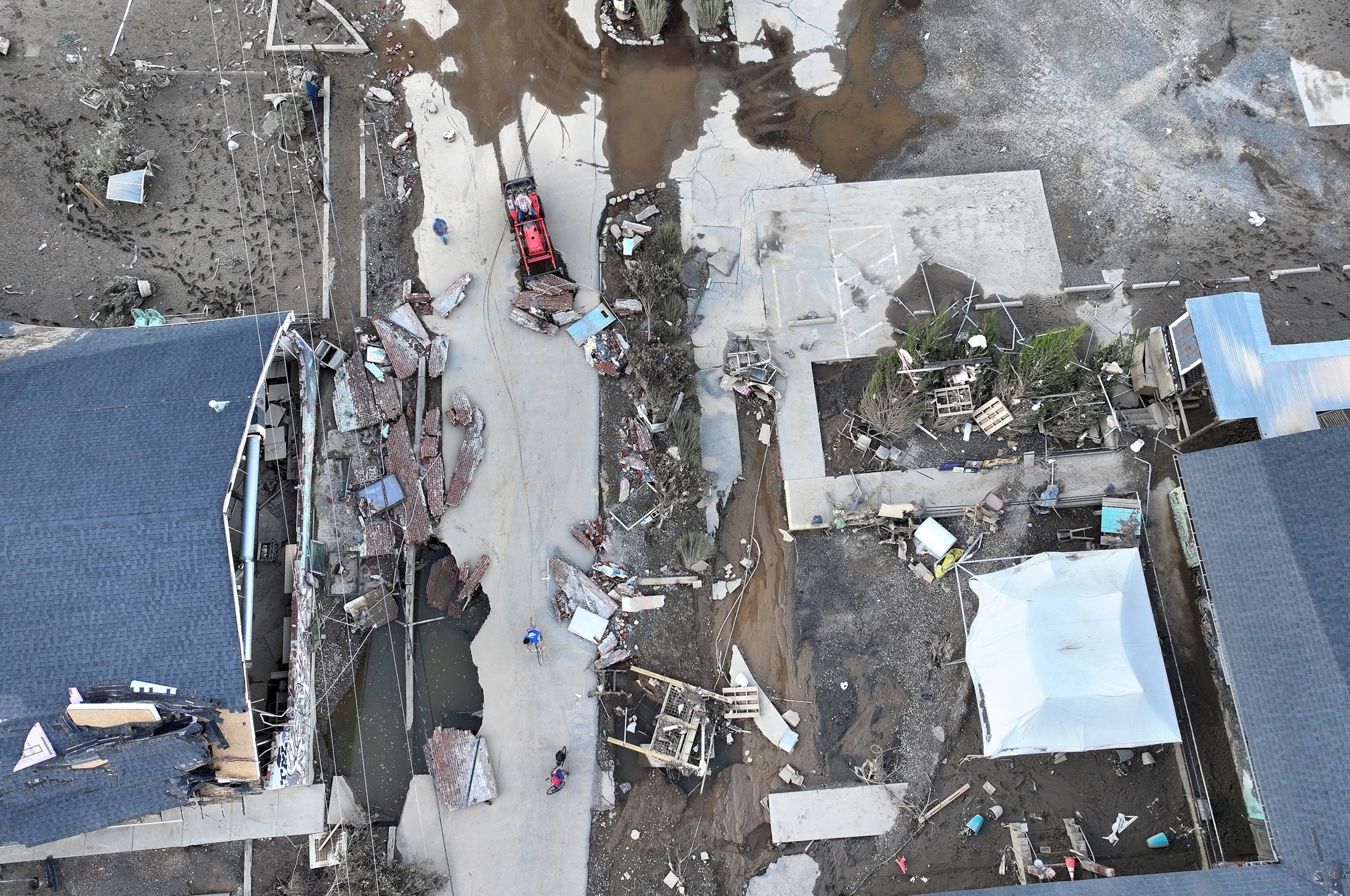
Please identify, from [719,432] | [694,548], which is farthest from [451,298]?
[694,548]

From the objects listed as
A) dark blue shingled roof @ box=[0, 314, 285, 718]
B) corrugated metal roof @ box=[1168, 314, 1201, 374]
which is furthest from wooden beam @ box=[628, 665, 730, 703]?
corrugated metal roof @ box=[1168, 314, 1201, 374]

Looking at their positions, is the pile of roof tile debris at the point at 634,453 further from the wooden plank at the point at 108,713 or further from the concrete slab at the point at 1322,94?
the concrete slab at the point at 1322,94

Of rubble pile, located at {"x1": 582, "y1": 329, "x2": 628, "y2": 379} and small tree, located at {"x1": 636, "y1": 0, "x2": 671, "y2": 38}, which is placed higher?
small tree, located at {"x1": 636, "y1": 0, "x2": 671, "y2": 38}

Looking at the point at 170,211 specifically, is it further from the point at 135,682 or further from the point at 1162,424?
the point at 1162,424

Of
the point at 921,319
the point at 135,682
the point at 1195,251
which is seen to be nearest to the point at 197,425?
the point at 135,682

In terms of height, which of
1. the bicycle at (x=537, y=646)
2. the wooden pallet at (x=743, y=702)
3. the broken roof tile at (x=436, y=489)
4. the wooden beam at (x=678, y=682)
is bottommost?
the wooden pallet at (x=743, y=702)

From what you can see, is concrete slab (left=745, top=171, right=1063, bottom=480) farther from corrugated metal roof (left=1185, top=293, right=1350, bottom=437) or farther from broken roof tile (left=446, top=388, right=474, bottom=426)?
broken roof tile (left=446, top=388, right=474, bottom=426)

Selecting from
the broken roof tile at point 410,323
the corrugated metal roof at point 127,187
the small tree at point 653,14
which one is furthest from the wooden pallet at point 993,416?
the corrugated metal roof at point 127,187

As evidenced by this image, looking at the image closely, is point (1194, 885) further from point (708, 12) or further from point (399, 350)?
point (708, 12)
